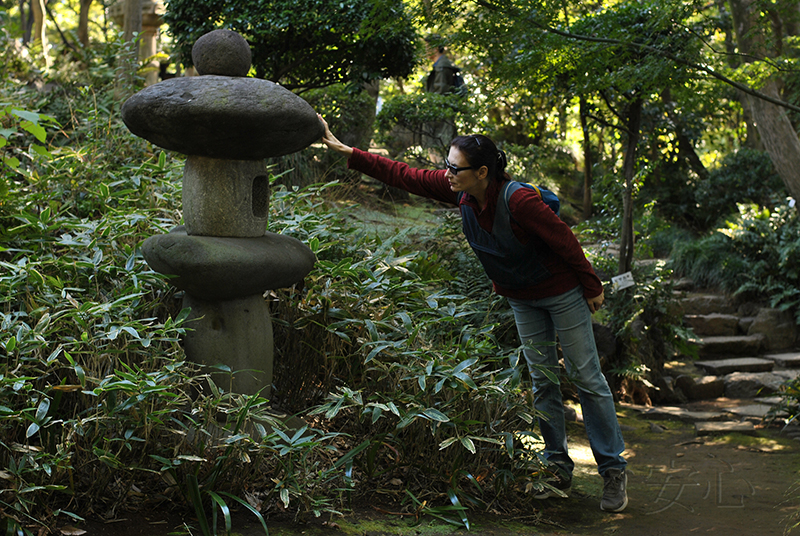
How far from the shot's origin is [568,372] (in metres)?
3.15

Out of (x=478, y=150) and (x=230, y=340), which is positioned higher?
(x=478, y=150)

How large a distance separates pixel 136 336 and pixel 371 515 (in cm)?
120

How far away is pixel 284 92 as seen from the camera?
2.88 metres

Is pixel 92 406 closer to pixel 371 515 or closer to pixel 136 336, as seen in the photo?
pixel 136 336

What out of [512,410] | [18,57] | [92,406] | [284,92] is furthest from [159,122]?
[18,57]

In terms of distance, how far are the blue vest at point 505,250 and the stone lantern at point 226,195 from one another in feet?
2.65

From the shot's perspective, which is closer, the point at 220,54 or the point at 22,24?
the point at 220,54

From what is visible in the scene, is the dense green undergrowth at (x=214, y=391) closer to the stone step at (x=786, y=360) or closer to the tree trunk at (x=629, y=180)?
the tree trunk at (x=629, y=180)

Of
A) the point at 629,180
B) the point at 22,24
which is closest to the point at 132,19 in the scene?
the point at 629,180

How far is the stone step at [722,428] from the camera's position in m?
4.88

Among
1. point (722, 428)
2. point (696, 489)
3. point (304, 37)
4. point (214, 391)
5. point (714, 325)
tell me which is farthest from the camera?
point (714, 325)

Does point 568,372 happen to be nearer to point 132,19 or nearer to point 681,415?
point 681,415

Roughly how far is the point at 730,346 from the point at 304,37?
221 inches

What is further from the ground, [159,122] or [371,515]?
[159,122]
